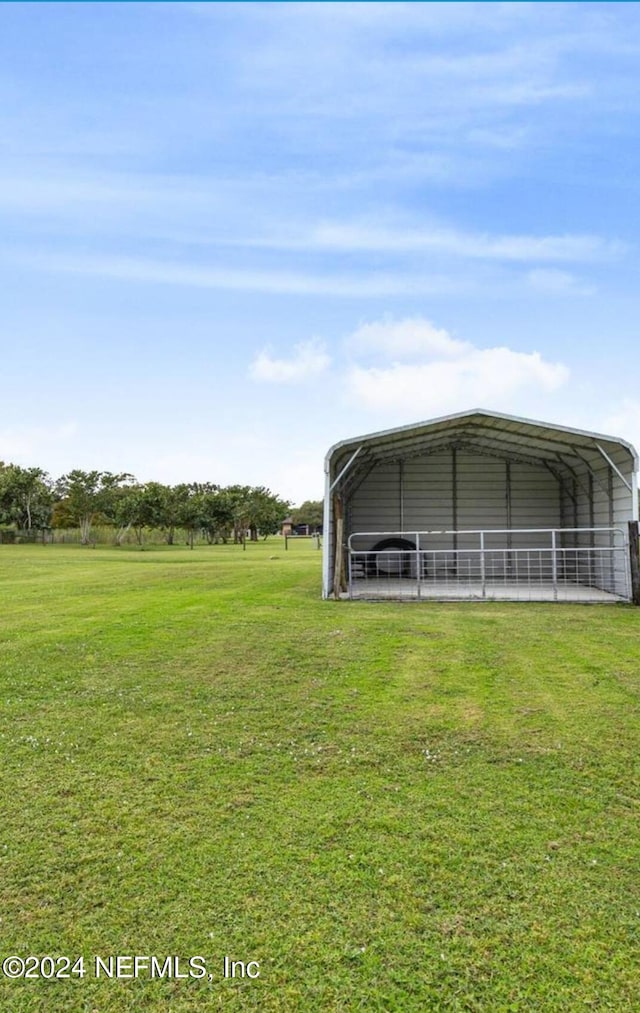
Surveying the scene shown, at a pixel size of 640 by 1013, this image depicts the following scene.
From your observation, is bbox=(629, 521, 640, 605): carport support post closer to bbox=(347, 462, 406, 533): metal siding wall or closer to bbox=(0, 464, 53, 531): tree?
bbox=(347, 462, 406, 533): metal siding wall

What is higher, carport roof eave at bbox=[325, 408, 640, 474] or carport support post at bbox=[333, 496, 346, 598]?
carport roof eave at bbox=[325, 408, 640, 474]

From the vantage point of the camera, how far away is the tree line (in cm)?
3934

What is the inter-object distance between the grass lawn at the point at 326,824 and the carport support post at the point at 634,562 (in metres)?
3.58

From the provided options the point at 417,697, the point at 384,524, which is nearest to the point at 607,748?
the point at 417,697

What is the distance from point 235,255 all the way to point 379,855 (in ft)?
58.5

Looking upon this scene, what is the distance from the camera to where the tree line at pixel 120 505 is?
39.3m

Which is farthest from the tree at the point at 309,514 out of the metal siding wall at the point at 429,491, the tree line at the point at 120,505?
the metal siding wall at the point at 429,491

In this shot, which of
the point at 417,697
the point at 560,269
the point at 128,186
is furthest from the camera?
the point at 560,269

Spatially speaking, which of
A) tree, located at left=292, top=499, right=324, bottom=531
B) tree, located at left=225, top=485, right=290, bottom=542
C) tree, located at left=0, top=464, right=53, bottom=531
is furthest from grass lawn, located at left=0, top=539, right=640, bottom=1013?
tree, located at left=292, top=499, right=324, bottom=531

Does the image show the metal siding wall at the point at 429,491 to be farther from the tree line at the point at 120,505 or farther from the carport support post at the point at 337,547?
the tree line at the point at 120,505

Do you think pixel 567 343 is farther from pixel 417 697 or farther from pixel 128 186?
pixel 417 697

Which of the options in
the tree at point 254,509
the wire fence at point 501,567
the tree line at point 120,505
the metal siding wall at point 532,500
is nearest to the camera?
the wire fence at point 501,567

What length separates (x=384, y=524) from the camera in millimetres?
16297

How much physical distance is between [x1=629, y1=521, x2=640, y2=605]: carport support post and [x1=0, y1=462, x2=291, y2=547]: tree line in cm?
3275
